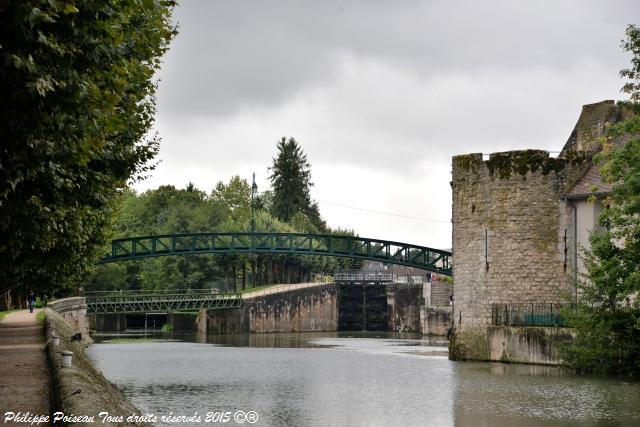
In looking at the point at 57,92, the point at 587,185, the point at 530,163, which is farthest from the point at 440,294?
the point at 57,92

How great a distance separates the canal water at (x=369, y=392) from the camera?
23.0 meters

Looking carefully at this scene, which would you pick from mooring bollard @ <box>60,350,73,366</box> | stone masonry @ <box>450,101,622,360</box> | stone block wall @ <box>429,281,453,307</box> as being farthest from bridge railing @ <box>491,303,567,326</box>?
stone block wall @ <box>429,281,453,307</box>

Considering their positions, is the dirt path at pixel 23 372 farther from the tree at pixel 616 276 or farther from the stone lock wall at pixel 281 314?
the stone lock wall at pixel 281 314

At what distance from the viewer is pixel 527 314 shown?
1382 inches

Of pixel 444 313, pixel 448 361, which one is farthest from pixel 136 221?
pixel 448 361

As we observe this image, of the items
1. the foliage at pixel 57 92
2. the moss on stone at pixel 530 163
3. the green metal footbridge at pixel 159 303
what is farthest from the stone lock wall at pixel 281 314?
the foliage at pixel 57 92

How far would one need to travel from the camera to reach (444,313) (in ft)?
250

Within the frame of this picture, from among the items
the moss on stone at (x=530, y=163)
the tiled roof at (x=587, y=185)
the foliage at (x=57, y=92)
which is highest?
the moss on stone at (x=530, y=163)

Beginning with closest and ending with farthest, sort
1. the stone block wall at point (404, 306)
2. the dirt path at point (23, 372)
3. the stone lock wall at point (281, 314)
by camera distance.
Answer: the dirt path at point (23, 372), the stone lock wall at point (281, 314), the stone block wall at point (404, 306)

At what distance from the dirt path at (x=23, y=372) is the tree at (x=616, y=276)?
534 inches

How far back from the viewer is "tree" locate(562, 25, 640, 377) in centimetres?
2555

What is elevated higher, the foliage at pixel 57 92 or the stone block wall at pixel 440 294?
the foliage at pixel 57 92

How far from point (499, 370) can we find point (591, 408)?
8.94m

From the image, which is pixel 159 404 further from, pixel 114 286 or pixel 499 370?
pixel 114 286
